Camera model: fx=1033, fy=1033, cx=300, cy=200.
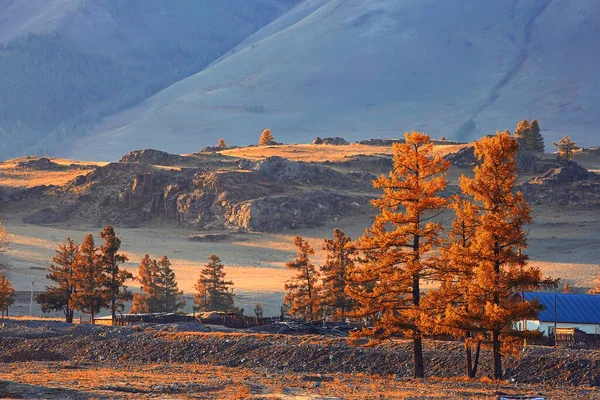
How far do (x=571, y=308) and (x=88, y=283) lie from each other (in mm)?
26244

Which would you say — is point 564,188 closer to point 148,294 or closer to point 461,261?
point 148,294

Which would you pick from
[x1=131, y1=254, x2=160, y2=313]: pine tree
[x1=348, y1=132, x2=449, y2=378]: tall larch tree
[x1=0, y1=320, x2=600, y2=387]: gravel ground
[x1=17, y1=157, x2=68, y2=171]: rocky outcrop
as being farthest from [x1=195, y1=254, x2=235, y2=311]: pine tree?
[x1=17, y1=157, x2=68, y2=171]: rocky outcrop

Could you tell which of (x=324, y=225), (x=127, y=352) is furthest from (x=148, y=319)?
(x=324, y=225)

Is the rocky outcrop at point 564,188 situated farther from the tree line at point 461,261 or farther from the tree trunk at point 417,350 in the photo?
the tree trunk at point 417,350

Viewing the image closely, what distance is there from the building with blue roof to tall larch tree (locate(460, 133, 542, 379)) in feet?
53.1

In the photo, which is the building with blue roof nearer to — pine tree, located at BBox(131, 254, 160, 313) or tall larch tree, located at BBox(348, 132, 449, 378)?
tall larch tree, located at BBox(348, 132, 449, 378)

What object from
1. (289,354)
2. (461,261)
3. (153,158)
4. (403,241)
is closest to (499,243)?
(461,261)

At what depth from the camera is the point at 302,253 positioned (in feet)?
191

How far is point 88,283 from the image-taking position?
190ft

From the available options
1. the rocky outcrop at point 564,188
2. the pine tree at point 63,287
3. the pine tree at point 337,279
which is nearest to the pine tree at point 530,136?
the rocky outcrop at point 564,188

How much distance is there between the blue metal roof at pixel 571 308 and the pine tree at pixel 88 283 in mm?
23550

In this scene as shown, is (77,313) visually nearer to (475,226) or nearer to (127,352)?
(127,352)

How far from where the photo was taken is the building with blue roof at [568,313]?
48.0 meters

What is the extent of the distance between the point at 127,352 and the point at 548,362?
15.6 m
